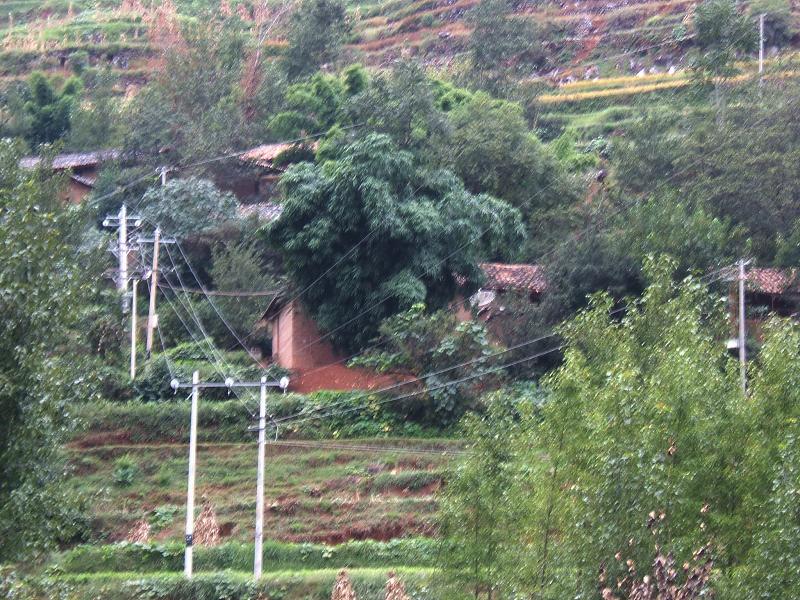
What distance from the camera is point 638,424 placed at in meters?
15.9

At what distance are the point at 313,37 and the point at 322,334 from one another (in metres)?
25.5

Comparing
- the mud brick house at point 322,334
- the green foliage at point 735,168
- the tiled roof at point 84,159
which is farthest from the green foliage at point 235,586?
the tiled roof at point 84,159

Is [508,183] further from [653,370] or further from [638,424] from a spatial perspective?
[638,424]

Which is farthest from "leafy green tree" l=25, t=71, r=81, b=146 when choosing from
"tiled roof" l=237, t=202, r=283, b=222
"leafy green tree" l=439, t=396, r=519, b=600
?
"leafy green tree" l=439, t=396, r=519, b=600

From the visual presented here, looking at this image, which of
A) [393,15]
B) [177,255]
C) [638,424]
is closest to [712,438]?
[638,424]

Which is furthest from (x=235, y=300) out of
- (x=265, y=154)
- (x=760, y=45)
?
(x=760, y=45)

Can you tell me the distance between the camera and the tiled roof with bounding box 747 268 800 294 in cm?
3162

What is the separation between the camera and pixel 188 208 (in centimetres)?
4178

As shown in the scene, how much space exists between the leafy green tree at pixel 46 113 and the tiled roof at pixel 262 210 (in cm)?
1334

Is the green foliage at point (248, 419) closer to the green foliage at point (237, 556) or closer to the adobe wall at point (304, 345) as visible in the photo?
the adobe wall at point (304, 345)

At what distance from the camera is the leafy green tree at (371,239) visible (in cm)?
3394

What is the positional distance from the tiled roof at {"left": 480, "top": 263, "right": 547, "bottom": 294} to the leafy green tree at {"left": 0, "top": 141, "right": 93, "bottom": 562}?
2083cm

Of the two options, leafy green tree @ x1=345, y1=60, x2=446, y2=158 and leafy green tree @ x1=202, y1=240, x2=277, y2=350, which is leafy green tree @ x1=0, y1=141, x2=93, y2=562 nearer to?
leafy green tree @ x1=202, y1=240, x2=277, y2=350

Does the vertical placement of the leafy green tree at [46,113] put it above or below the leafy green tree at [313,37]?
below
